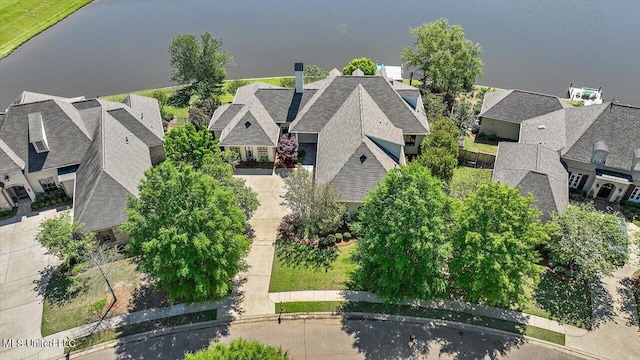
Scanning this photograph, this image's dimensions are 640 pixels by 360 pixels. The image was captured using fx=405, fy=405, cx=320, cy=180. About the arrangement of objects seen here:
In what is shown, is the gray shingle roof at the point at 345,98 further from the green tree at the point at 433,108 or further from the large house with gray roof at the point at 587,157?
the large house with gray roof at the point at 587,157

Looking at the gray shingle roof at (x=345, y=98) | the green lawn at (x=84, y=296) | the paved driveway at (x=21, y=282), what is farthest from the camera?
the gray shingle roof at (x=345, y=98)

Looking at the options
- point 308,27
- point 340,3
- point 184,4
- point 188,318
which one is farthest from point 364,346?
point 184,4

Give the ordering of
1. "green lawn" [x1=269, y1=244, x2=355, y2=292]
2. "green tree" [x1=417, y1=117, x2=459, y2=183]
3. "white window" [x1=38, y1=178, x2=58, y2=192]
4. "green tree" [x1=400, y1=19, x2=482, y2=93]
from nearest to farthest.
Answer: "green lawn" [x1=269, y1=244, x2=355, y2=292], "green tree" [x1=417, y1=117, x2=459, y2=183], "white window" [x1=38, y1=178, x2=58, y2=192], "green tree" [x1=400, y1=19, x2=482, y2=93]

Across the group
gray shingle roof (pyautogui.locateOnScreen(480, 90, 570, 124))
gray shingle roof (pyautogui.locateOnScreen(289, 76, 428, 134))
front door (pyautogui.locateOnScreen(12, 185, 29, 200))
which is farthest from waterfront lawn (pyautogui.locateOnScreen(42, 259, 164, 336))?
gray shingle roof (pyautogui.locateOnScreen(480, 90, 570, 124))

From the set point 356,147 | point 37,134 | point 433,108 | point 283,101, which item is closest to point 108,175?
point 37,134

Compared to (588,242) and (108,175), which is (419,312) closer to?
(588,242)

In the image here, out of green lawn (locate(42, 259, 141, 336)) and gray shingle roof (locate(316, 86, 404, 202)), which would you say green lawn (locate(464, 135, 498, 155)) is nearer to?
gray shingle roof (locate(316, 86, 404, 202))

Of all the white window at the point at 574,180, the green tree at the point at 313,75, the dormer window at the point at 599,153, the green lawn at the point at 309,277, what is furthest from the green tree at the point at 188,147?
the dormer window at the point at 599,153
